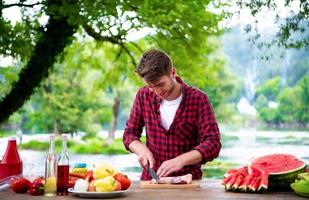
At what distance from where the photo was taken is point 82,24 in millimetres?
6438

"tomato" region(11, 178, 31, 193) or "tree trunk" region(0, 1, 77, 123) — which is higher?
"tree trunk" region(0, 1, 77, 123)

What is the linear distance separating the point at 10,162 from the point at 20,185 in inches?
10.2

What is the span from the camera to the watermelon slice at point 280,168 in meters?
2.28

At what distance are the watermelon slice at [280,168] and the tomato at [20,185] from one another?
0.98m

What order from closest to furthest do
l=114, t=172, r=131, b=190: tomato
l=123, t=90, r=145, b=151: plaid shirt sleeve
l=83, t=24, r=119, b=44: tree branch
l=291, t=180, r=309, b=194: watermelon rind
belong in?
l=291, t=180, r=309, b=194: watermelon rind → l=114, t=172, r=131, b=190: tomato → l=123, t=90, r=145, b=151: plaid shirt sleeve → l=83, t=24, r=119, b=44: tree branch

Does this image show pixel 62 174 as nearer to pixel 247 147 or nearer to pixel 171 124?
pixel 171 124

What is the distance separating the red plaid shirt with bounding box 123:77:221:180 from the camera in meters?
2.58

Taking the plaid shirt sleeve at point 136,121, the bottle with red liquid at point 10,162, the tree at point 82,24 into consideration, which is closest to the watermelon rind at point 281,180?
the plaid shirt sleeve at point 136,121

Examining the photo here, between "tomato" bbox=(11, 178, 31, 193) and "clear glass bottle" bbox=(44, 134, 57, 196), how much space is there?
11cm

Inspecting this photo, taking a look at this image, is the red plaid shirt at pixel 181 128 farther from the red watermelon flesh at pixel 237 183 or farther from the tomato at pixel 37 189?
the tomato at pixel 37 189

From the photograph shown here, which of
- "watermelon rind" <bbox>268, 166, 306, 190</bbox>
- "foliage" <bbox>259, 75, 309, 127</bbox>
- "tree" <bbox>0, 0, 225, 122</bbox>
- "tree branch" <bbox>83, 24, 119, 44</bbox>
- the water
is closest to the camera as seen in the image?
"watermelon rind" <bbox>268, 166, 306, 190</bbox>

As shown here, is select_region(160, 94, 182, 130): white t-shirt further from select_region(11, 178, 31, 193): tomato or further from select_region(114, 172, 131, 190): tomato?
select_region(11, 178, 31, 193): tomato

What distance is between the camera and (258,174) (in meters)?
2.27

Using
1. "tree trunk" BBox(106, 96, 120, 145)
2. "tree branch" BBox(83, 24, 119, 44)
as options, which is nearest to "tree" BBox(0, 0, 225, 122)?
"tree branch" BBox(83, 24, 119, 44)
